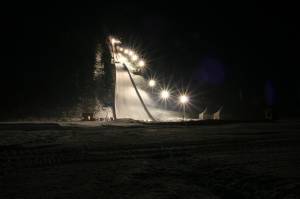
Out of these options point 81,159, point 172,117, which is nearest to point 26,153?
point 81,159

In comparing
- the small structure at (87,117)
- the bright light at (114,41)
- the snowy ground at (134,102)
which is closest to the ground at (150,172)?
the small structure at (87,117)

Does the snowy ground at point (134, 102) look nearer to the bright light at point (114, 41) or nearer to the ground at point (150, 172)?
the bright light at point (114, 41)

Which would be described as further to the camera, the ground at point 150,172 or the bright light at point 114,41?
the bright light at point 114,41

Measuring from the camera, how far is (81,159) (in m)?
7.66

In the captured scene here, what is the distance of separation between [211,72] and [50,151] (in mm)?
79529

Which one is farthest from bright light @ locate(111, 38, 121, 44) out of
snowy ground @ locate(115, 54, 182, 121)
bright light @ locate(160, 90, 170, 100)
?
bright light @ locate(160, 90, 170, 100)

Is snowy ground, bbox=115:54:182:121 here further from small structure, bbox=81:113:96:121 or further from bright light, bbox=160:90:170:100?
small structure, bbox=81:113:96:121

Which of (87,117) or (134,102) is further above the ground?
(134,102)

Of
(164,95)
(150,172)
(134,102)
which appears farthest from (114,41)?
(150,172)

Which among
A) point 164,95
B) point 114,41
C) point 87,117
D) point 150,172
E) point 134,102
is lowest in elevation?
point 150,172

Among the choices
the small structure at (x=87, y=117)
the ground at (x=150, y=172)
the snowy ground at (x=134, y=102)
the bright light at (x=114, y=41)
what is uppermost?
the bright light at (x=114, y=41)

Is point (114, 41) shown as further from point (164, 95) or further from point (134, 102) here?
point (134, 102)

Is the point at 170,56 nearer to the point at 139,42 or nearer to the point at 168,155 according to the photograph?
the point at 139,42

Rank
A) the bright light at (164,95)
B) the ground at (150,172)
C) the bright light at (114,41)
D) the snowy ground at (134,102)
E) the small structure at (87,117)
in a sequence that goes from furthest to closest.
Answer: the bright light at (114,41) → the bright light at (164,95) → the snowy ground at (134,102) → the small structure at (87,117) → the ground at (150,172)
